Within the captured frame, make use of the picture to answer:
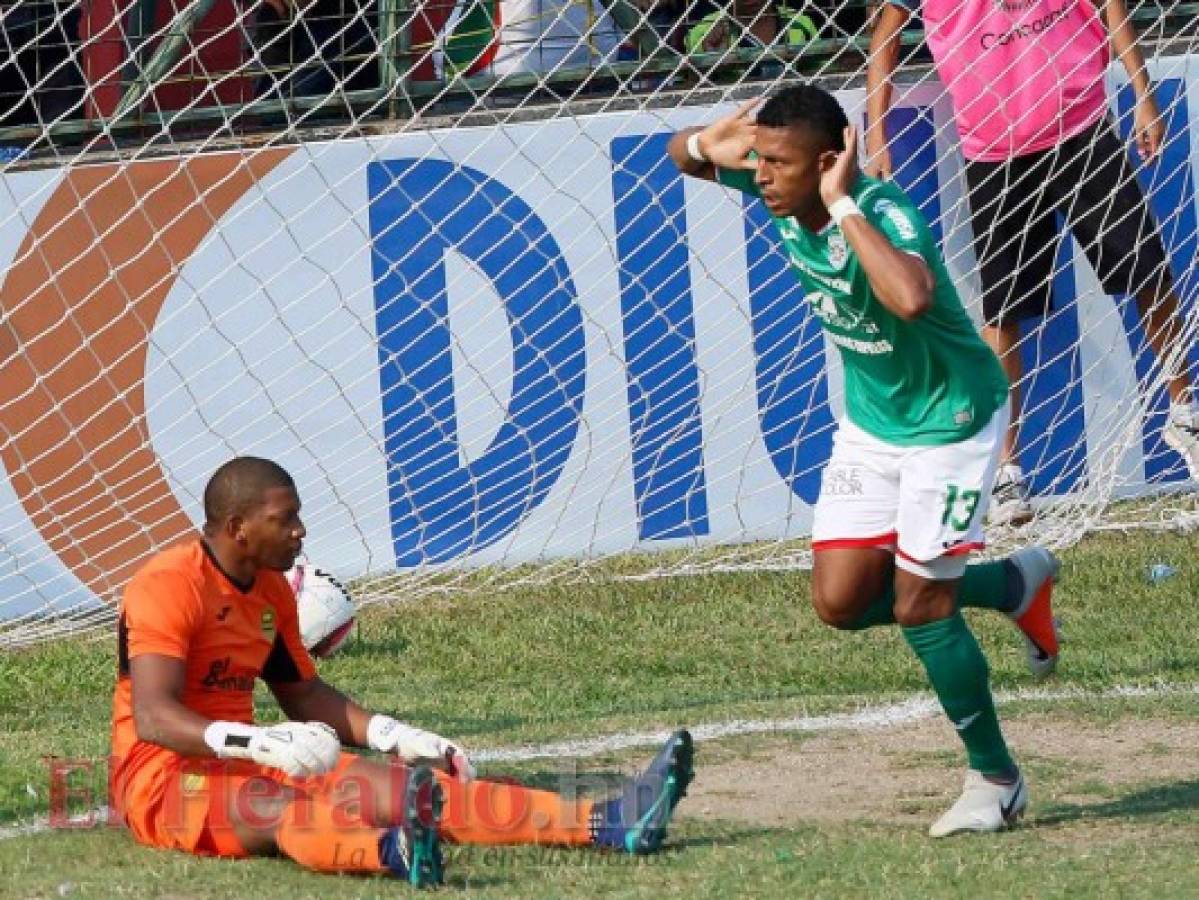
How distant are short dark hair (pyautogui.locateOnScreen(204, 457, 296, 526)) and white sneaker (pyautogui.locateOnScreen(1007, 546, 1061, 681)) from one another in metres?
2.05

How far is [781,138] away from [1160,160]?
4.34 meters

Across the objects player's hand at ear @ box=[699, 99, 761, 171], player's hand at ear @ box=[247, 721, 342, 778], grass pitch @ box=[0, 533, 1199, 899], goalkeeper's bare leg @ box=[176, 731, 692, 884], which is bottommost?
grass pitch @ box=[0, 533, 1199, 899]

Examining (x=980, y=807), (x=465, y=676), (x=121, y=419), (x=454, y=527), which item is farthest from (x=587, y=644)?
(x=980, y=807)

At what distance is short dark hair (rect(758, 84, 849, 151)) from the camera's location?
5836mm

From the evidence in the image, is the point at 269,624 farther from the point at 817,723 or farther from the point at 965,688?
the point at 817,723

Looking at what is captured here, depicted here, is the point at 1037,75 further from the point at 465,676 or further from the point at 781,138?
the point at 781,138

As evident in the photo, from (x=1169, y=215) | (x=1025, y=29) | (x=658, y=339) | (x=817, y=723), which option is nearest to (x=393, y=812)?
(x=817, y=723)

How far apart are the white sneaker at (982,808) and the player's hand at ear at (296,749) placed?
58.2 inches

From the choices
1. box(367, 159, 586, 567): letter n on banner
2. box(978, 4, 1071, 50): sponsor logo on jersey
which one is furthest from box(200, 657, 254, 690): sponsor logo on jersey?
box(978, 4, 1071, 50): sponsor logo on jersey

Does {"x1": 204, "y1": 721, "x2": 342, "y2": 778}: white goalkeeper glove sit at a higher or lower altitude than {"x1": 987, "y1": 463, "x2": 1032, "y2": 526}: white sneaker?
higher

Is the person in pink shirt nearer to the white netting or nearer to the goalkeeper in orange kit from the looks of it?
the white netting

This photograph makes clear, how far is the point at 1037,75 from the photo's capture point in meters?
9.46

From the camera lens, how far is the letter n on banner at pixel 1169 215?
32.0 ft

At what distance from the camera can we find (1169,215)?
32.2ft
